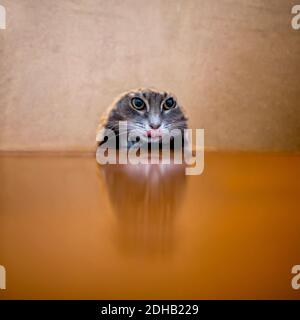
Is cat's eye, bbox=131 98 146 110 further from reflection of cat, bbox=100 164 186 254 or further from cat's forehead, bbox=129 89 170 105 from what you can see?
reflection of cat, bbox=100 164 186 254

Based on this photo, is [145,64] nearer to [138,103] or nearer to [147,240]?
[138,103]

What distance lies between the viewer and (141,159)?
156cm

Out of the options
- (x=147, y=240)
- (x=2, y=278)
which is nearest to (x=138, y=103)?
(x=147, y=240)

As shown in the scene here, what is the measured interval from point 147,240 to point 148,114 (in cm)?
122

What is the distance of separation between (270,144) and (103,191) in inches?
62.2

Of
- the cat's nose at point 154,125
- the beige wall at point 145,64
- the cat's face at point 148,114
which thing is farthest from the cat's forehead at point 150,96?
the beige wall at point 145,64

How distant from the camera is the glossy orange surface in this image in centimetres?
37

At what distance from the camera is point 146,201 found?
0.78 meters

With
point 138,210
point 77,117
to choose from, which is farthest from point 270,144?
point 138,210

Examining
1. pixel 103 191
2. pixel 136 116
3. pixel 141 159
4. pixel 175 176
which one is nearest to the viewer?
pixel 103 191

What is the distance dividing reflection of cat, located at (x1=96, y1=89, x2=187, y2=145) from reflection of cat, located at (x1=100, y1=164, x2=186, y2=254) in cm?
34

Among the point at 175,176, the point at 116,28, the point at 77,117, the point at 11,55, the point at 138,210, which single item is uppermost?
the point at 116,28
